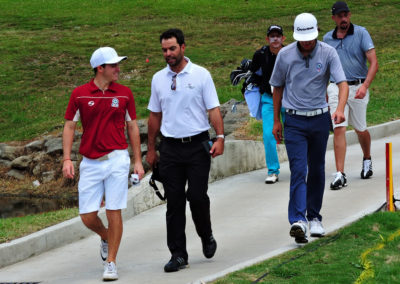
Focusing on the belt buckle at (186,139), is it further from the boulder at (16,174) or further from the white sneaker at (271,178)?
the boulder at (16,174)

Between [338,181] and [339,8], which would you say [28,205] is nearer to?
[338,181]

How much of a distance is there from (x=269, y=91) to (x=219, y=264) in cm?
403

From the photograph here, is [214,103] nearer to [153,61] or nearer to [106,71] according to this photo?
[106,71]

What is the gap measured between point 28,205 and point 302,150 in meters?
10.00

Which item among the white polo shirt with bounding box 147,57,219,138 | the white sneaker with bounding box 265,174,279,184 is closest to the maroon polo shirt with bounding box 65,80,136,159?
the white polo shirt with bounding box 147,57,219,138

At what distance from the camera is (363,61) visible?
10875 millimetres

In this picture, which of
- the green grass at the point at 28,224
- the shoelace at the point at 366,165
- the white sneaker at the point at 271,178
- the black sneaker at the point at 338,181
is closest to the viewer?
the green grass at the point at 28,224

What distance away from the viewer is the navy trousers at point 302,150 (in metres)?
7.89

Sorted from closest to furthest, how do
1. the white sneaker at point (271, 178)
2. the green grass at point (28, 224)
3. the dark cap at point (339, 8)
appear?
the green grass at point (28, 224), the dark cap at point (339, 8), the white sneaker at point (271, 178)

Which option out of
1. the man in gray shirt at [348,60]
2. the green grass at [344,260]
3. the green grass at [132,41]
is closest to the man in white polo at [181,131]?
the green grass at [344,260]

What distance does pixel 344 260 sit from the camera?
23.3 feet

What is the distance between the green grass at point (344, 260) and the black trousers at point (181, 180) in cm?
80

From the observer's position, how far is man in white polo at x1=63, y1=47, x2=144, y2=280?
7434mm

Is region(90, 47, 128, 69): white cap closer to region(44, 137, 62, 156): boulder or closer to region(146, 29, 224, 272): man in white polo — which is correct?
region(146, 29, 224, 272): man in white polo
